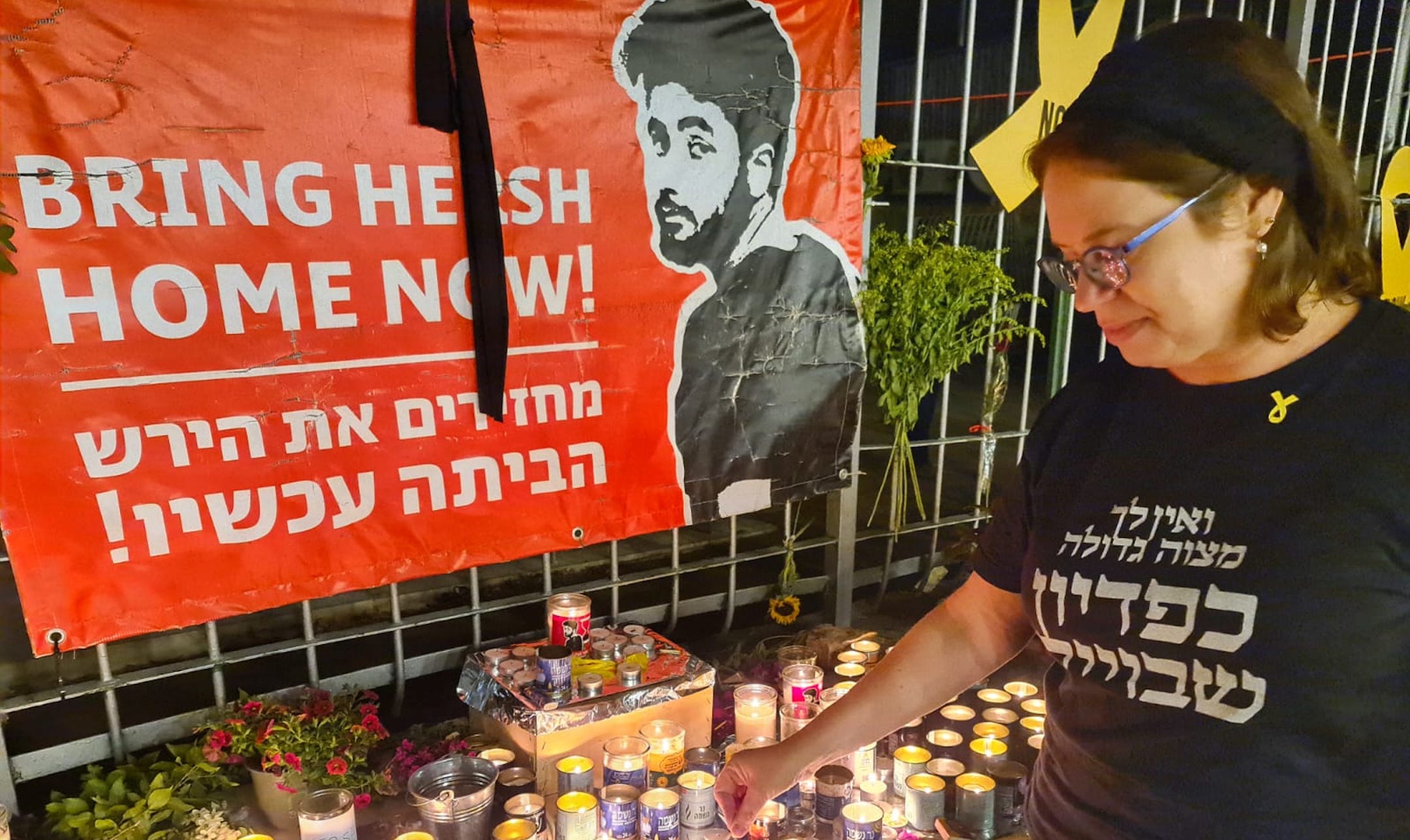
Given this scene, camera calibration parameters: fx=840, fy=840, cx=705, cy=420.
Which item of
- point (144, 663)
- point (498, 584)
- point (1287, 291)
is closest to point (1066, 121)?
point (1287, 291)

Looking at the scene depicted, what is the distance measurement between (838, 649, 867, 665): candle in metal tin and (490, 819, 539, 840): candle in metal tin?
3.42 feet

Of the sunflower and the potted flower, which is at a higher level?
the potted flower

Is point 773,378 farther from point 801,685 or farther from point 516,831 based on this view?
point 516,831

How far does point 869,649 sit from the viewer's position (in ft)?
8.07

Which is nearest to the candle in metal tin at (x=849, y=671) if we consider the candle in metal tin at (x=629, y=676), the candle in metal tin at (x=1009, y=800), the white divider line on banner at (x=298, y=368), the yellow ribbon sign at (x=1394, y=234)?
the candle in metal tin at (x=1009, y=800)

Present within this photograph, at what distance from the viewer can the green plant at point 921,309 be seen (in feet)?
8.52

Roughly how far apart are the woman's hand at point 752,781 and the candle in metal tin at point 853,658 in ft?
4.09

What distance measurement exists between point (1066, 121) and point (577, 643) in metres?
1.70

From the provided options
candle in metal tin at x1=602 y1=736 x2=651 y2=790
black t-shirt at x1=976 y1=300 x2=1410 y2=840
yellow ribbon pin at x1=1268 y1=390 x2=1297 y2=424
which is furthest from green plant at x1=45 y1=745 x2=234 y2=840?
yellow ribbon pin at x1=1268 y1=390 x2=1297 y2=424

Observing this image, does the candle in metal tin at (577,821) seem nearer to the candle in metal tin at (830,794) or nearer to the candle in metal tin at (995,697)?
the candle in metal tin at (830,794)

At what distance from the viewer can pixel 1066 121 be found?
0.87 m

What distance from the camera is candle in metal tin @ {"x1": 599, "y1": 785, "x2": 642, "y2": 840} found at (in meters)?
1.74

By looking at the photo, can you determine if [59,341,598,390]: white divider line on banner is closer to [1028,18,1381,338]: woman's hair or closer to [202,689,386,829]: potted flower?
[202,689,386,829]: potted flower

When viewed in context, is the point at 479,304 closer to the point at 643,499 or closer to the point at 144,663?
the point at 643,499
